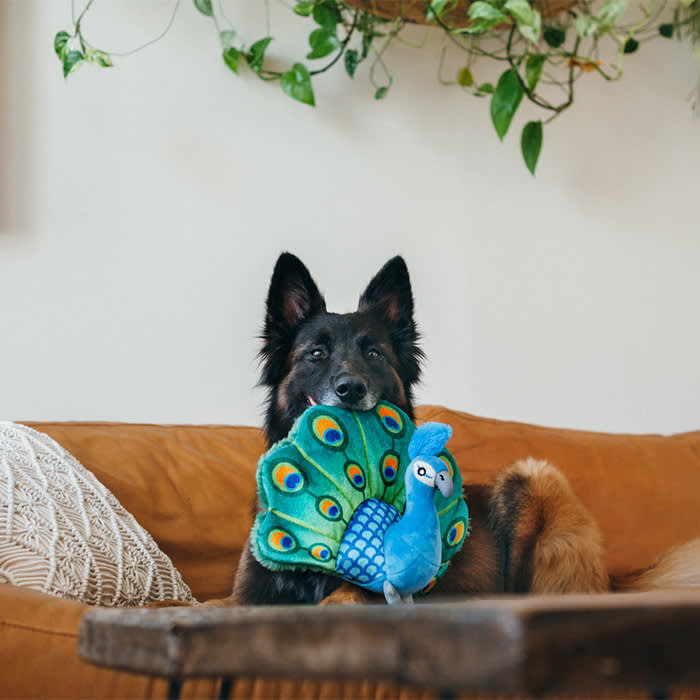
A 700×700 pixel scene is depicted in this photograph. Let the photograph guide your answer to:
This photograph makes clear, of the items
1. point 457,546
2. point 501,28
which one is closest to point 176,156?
point 501,28

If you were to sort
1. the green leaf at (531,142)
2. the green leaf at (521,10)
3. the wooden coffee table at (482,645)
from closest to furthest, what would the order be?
the wooden coffee table at (482,645), the green leaf at (521,10), the green leaf at (531,142)

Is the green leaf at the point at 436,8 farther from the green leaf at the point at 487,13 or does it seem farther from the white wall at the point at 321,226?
the white wall at the point at 321,226

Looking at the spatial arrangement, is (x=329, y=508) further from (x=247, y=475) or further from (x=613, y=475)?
(x=613, y=475)

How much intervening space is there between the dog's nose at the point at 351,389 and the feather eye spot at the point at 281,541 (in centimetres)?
25

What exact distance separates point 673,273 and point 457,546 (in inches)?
84.2

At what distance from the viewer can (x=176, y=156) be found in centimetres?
244

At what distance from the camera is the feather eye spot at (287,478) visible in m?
1.05

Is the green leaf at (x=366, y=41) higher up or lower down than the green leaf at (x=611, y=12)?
lower down

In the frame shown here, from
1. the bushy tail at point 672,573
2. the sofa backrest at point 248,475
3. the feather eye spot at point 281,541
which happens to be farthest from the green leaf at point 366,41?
the feather eye spot at point 281,541

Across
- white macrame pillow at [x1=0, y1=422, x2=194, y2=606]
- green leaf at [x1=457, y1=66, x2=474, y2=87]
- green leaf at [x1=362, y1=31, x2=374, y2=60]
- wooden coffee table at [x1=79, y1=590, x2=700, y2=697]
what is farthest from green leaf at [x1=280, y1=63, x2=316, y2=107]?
wooden coffee table at [x1=79, y1=590, x2=700, y2=697]

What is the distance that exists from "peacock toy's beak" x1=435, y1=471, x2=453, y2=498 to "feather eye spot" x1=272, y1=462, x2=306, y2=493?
0.20 metres

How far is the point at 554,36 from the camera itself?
270 cm

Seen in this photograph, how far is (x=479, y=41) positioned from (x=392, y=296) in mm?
1687

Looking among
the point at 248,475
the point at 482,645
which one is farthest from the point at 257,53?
the point at 482,645
